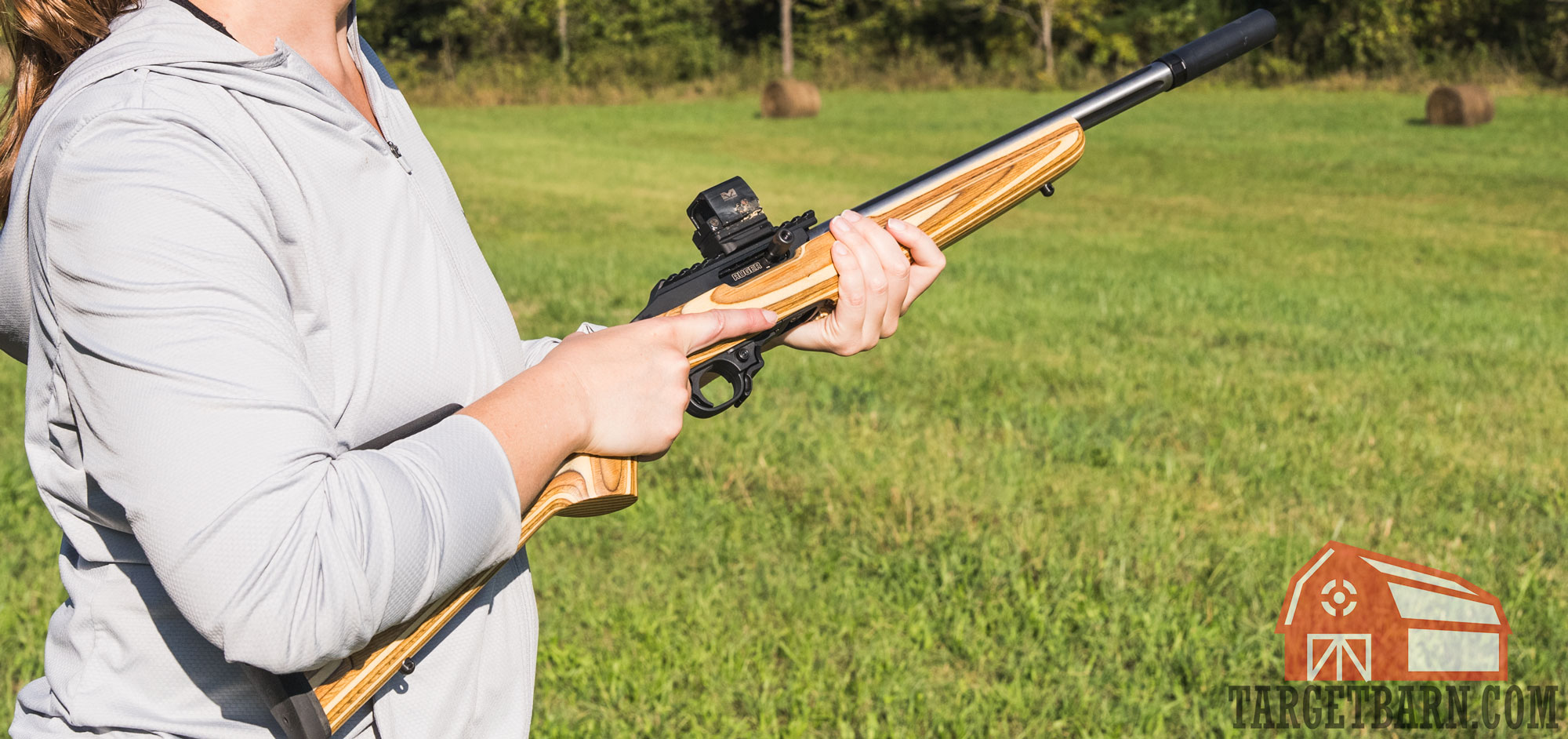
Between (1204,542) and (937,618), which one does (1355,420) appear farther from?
(937,618)

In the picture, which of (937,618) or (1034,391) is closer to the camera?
(937,618)

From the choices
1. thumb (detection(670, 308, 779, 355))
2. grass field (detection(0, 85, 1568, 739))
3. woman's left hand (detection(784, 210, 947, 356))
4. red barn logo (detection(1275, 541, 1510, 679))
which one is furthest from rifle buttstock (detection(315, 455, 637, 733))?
red barn logo (detection(1275, 541, 1510, 679))

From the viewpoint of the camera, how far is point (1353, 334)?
8992 millimetres

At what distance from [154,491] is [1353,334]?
9.30 metres

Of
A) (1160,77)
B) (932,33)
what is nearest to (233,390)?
(1160,77)

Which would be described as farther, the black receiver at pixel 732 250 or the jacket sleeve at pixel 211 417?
the black receiver at pixel 732 250

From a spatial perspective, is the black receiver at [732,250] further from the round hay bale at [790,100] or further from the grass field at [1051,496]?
the round hay bale at [790,100]

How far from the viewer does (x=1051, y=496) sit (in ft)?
17.7

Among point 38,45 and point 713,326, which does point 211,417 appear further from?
point 713,326

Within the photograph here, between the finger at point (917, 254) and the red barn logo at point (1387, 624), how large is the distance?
2449mm

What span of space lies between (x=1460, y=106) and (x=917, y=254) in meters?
26.7

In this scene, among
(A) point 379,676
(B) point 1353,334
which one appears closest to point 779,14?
(B) point 1353,334

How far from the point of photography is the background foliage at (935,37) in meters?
39.5

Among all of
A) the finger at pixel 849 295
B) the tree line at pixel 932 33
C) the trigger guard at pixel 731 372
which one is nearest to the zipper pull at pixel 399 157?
the trigger guard at pixel 731 372
